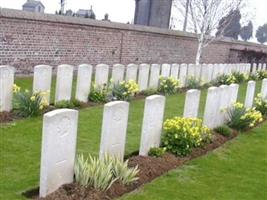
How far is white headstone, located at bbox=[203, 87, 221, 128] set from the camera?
344 inches

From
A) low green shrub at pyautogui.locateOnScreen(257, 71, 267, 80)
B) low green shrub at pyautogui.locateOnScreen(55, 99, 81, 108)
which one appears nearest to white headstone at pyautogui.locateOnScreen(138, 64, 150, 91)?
low green shrub at pyautogui.locateOnScreen(55, 99, 81, 108)

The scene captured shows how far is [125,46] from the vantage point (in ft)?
63.0

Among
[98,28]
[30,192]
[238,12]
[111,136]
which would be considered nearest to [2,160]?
[30,192]

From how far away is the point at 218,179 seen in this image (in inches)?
253

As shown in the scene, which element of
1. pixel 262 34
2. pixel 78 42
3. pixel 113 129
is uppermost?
pixel 262 34

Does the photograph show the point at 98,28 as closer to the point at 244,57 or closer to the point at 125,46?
the point at 125,46

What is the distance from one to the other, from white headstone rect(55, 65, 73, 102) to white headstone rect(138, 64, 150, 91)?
3.17 meters

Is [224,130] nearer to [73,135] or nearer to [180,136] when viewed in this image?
[180,136]

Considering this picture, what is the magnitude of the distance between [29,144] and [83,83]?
155 inches

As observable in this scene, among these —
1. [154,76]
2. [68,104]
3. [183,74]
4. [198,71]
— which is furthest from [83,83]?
[198,71]

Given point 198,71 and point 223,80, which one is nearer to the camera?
point 198,71

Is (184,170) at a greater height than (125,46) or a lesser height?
lesser

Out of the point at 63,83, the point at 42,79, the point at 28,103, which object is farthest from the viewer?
the point at 63,83

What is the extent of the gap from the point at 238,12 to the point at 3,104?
17151mm
